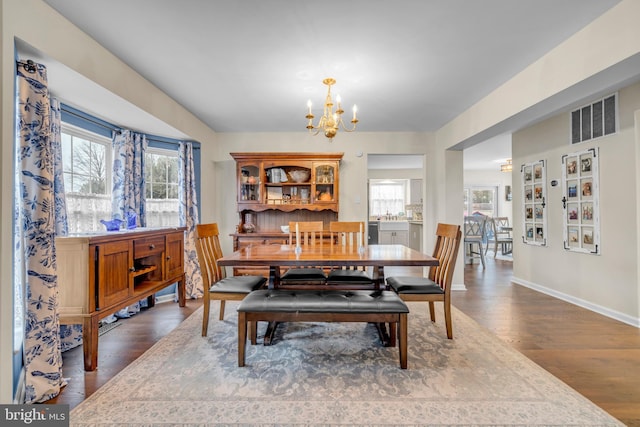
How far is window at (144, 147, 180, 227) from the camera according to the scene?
395cm

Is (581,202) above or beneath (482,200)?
beneath

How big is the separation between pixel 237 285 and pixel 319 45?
210 cm

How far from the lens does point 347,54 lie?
243 cm

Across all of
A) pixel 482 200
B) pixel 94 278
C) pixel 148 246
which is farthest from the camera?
pixel 482 200

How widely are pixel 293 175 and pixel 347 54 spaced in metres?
2.42

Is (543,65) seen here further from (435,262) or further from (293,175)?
(293,175)

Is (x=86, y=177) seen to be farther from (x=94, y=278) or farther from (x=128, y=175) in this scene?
(x=94, y=278)

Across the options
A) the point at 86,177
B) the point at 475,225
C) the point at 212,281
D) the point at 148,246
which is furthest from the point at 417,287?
the point at 475,225

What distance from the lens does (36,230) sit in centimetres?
183

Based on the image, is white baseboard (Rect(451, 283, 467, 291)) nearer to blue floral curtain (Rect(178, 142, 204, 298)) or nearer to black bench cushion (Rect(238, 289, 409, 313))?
black bench cushion (Rect(238, 289, 409, 313))

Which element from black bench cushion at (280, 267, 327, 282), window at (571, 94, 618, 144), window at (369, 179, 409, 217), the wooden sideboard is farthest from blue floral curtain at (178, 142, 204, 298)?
window at (369, 179, 409, 217)

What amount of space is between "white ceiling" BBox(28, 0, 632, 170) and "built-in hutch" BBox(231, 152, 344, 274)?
1131 millimetres

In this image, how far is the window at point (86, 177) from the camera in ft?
9.56

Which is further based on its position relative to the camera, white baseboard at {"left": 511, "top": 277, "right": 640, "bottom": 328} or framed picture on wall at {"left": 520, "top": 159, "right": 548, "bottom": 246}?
framed picture on wall at {"left": 520, "top": 159, "right": 548, "bottom": 246}
